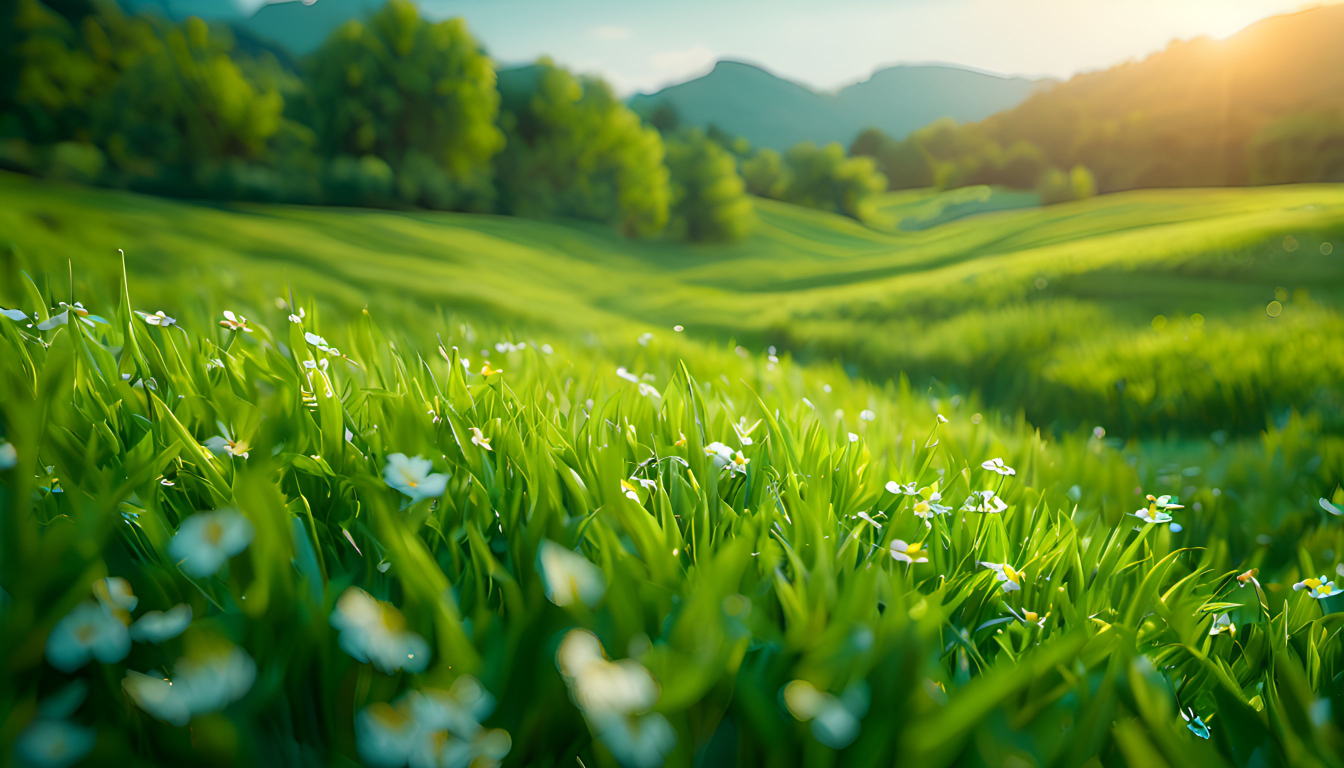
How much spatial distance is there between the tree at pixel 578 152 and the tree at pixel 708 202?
1886mm

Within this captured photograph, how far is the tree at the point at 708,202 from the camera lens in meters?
27.3

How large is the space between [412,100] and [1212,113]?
25.5 meters

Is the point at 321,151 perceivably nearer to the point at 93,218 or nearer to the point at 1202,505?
the point at 93,218

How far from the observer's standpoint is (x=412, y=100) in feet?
69.7

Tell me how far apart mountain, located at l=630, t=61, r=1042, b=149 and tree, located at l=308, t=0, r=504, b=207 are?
1610cm

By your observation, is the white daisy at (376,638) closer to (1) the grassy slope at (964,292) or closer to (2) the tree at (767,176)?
(1) the grassy slope at (964,292)

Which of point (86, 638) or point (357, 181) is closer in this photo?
point (86, 638)

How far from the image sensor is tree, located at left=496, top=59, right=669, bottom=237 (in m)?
24.2

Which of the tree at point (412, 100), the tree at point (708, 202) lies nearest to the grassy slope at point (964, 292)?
the tree at point (412, 100)

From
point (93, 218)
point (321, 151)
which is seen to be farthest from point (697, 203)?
point (93, 218)

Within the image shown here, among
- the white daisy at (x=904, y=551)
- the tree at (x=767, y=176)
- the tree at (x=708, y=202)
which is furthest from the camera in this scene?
the tree at (x=767, y=176)

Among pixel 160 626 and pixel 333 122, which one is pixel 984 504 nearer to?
pixel 160 626

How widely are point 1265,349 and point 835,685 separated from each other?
644 cm

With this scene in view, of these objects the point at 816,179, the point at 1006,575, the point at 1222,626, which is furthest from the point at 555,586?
the point at 816,179
